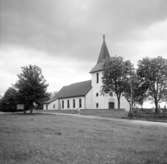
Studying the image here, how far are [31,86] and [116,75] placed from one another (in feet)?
48.9

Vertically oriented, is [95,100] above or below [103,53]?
below

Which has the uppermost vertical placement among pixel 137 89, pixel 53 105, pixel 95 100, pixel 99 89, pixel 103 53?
pixel 103 53

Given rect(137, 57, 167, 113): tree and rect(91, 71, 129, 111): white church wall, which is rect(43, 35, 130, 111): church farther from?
rect(137, 57, 167, 113): tree

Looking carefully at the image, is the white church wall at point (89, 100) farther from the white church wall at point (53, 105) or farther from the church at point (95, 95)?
the white church wall at point (53, 105)

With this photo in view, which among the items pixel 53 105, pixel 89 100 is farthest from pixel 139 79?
pixel 53 105

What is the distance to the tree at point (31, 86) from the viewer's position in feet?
101

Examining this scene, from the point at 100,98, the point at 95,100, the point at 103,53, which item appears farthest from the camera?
the point at 103,53

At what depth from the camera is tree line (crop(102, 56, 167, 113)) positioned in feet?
99.9

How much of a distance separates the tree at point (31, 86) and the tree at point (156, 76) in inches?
634

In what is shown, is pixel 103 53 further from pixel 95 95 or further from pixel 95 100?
pixel 95 100

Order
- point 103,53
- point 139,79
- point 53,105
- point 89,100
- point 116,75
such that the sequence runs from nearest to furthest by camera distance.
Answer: point 139,79 → point 116,75 → point 89,100 → point 103,53 → point 53,105

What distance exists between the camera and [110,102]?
1644 inches

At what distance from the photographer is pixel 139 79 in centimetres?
3222

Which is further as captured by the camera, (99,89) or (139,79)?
(99,89)
